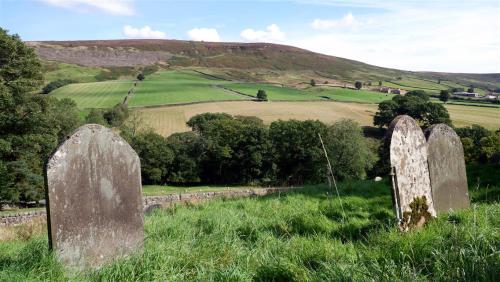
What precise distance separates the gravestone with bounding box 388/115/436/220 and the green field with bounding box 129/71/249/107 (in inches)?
3523

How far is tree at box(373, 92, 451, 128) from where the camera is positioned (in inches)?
2901

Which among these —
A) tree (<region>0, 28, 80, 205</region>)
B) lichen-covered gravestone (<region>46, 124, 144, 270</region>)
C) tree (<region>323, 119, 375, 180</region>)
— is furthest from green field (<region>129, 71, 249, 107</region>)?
lichen-covered gravestone (<region>46, 124, 144, 270</region>)

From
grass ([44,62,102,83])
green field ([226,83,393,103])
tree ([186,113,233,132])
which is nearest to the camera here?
tree ([186,113,233,132])

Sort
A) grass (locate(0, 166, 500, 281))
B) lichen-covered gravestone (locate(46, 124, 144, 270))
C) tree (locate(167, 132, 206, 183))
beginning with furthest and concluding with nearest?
tree (locate(167, 132, 206, 183)) → lichen-covered gravestone (locate(46, 124, 144, 270)) → grass (locate(0, 166, 500, 281))

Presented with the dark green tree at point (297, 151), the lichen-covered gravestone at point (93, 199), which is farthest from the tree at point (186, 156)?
the lichen-covered gravestone at point (93, 199)

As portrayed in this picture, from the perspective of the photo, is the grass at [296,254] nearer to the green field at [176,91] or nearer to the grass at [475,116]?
the grass at [475,116]

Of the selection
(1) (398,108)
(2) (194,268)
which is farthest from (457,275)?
(1) (398,108)

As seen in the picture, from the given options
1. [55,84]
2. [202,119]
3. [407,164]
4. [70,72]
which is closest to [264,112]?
[202,119]

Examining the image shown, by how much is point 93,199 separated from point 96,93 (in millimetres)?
108387

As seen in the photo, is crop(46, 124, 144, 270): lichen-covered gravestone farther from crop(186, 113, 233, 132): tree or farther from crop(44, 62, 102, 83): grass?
crop(44, 62, 102, 83): grass

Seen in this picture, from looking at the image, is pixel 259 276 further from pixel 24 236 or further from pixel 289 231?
pixel 24 236

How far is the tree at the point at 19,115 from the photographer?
3186 cm

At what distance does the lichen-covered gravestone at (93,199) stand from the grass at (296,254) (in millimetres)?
382

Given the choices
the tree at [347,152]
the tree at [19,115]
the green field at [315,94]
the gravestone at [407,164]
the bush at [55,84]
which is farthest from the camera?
the bush at [55,84]
